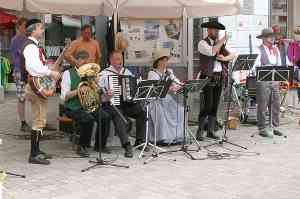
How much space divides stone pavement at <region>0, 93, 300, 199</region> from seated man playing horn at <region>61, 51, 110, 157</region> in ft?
0.96

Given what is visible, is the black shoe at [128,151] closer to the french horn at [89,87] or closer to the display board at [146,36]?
the french horn at [89,87]

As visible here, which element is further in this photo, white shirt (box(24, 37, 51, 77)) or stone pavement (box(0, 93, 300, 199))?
white shirt (box(24, 37, 51, 77))

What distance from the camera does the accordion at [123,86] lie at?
7.67 meters

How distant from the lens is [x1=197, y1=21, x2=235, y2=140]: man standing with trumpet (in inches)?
355

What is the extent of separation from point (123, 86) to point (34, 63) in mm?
1215

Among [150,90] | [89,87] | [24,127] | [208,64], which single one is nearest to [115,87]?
[89,87]

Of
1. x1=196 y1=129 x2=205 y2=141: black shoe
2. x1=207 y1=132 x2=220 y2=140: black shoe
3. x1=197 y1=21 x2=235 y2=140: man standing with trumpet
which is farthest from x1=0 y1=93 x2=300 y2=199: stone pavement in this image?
x1=197 y1=21 x2=235 y2=140: man standing with trumpet

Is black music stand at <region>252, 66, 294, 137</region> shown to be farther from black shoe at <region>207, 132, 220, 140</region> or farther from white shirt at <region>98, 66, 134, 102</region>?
white shirt at <region>98, 66, 134, 102</region>

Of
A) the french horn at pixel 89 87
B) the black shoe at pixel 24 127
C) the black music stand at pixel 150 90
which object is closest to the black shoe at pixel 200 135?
the black music stand at pixel 150 90

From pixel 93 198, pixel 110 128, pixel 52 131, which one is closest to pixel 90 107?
pixel 110 128

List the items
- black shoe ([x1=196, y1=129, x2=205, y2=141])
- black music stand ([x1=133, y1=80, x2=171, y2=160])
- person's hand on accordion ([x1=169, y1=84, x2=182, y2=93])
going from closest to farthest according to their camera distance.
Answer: black music stand ([x1=133, y1=80, x2=171, y2=160])
person's hand on accordion ([x1=169, y1=84, x2=182, y2=93])
black shoe ([x1=196, y1=129, x2=205, y2=141])

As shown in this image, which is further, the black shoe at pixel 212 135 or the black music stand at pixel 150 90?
the black shoe at pixel 212 135

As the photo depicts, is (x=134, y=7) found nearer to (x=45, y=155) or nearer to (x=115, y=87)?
(x=115, y=87)

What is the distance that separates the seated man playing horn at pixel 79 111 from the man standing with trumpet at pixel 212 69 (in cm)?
178
